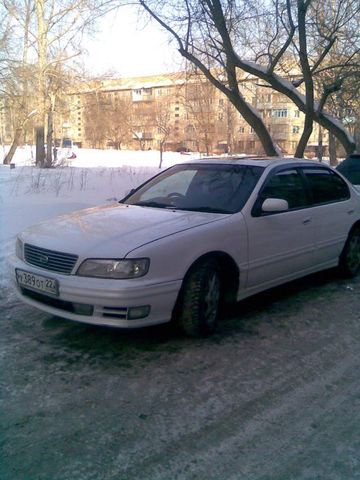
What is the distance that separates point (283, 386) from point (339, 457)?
2.47ft

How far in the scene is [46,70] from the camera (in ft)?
81.1

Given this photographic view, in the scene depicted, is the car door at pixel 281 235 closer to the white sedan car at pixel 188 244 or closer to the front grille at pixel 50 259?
the white sedan car at pixel 188 244

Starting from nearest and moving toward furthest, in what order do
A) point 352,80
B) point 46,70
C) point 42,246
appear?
point 42,246, point 352,80, point 46,70

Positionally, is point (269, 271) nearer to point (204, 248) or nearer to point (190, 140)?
point (204, 248)

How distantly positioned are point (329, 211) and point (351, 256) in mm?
825

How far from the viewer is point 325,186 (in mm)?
5660

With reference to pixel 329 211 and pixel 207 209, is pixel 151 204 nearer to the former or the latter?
pixel 207 209

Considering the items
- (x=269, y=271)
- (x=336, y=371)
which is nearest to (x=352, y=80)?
(x=269, y=271)

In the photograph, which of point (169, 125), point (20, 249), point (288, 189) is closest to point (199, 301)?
point (20, 249)

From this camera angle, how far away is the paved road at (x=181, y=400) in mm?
2459

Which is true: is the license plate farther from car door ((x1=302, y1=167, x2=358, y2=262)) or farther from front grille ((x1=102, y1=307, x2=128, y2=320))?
car door ((x1=302, y1=167, x2=358, y2=262))

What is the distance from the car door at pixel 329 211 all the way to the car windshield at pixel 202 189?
91 cm

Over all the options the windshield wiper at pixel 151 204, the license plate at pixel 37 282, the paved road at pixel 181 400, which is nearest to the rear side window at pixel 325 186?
the paved road at pixel 181 400

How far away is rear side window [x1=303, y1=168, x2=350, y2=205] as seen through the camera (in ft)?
17.8
